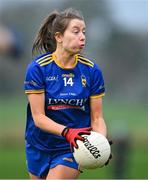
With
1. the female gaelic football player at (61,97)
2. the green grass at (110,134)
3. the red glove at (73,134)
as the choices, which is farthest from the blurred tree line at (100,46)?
the red glove at (73,134)

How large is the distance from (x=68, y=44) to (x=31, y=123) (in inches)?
32.3

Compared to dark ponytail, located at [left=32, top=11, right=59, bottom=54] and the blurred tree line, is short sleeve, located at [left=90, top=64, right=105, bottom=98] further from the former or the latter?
the blurred tree line

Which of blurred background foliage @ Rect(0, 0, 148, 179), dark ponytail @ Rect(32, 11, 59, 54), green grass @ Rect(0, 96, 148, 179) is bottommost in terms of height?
green grass @ Rect(0, 96, 148, 179)

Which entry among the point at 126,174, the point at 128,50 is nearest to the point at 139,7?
the point at 128,50

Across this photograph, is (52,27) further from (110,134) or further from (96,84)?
(110,134)

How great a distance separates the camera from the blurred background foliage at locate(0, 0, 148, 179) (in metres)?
18.9

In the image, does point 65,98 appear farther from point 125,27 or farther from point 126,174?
point 125,27

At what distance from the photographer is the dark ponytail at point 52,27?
24.0 feet

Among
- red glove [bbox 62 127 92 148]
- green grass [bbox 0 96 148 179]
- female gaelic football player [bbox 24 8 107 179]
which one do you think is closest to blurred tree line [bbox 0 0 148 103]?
green grass [bbox 0 96 148 179]

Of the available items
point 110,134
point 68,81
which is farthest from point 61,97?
point 110,134

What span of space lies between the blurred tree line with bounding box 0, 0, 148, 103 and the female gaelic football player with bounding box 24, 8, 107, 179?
11412 millimetres

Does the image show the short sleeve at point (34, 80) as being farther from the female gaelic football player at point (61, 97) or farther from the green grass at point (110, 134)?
the green grass at point (110, 134)

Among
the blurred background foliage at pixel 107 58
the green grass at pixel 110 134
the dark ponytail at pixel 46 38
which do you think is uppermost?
the dark ponytail at pixel 46 38

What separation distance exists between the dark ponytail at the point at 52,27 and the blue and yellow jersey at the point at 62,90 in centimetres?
21
